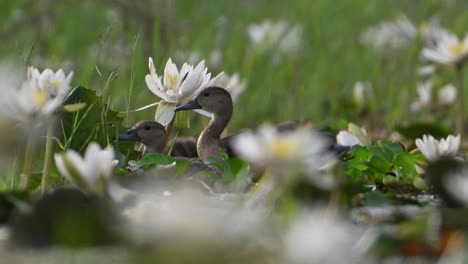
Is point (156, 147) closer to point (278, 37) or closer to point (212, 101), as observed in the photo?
point (212, 101)

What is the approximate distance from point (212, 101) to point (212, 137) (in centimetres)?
13

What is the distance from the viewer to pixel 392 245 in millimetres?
1659

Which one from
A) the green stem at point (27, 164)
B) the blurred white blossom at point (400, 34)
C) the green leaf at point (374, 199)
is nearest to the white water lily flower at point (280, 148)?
the green leaf at point (374, 199)

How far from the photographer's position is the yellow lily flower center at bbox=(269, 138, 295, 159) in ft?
5.32

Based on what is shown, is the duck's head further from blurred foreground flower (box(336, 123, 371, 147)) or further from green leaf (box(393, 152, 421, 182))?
green leaf (box(393, 152, 421, 182))

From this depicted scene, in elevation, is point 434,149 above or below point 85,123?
below

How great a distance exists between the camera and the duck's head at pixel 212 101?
11.0ft

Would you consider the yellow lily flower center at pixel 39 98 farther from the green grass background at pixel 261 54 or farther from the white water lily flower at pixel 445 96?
the white water lily flower at pixel 445 96

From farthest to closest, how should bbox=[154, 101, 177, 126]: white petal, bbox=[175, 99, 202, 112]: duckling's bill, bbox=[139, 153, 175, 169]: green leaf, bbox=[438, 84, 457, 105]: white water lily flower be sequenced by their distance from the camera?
bbox=[438, 84, 457, 105]: white water lily flower, bbox=[175, 99, 202, 112]: duckling's bill, bbox=[154, 101, 177, 126]: white petal, bbox=[139, 153, 175, 169]: green leaf

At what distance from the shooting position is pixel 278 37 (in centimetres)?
741

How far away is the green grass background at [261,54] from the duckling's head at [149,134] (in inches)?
101

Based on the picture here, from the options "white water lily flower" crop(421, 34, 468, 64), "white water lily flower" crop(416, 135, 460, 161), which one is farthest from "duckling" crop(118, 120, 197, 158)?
"white water lily flower" crop(421, 34, 468, 64)

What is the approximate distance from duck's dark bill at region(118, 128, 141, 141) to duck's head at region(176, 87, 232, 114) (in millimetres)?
195

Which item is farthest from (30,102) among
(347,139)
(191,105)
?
(347,139)
